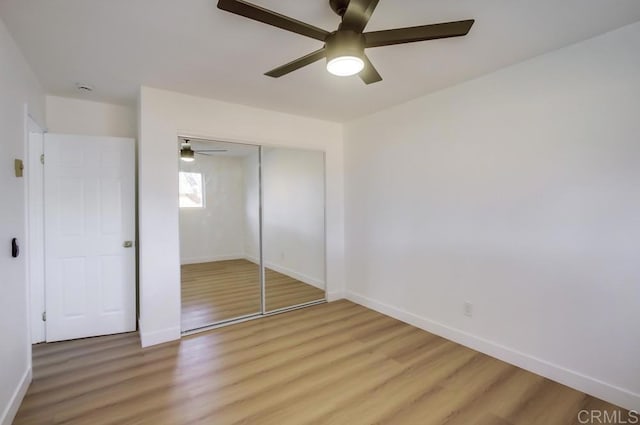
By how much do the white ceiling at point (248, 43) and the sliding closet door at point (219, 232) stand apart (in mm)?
826

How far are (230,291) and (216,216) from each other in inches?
41.8

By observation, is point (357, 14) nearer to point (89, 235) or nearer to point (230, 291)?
point (89, 235)

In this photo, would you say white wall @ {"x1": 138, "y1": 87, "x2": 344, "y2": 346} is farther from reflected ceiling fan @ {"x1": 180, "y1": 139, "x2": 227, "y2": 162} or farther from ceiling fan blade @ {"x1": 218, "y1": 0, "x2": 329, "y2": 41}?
ceiling fan blade @ {"x1": 218, "y1": 0, "x2": 329, "y2": 41}

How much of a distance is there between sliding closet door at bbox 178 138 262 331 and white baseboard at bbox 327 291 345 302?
3.17ft

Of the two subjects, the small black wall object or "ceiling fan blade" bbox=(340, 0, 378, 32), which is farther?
the small black wall object

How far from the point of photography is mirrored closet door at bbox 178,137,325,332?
3.51 metres

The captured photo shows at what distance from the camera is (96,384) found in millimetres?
2287

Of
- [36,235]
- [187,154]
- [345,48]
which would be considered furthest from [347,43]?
[36,235]

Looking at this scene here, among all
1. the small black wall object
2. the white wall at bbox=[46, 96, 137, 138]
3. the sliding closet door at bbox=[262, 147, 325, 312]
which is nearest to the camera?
the small black wall object

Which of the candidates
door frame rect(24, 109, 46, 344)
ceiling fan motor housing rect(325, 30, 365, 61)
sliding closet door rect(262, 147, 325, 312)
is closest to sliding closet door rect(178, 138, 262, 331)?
sliding closet door rect(262, 147, 325, 312)

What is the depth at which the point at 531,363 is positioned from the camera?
242cm

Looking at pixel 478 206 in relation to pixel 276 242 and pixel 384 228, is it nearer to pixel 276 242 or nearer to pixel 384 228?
pixel 384 228

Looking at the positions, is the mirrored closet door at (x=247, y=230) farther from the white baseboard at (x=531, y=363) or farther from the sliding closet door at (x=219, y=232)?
the white baseboard at (x=531, y=363)

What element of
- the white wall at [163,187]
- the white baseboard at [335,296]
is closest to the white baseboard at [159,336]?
the white wall at [163,187]
